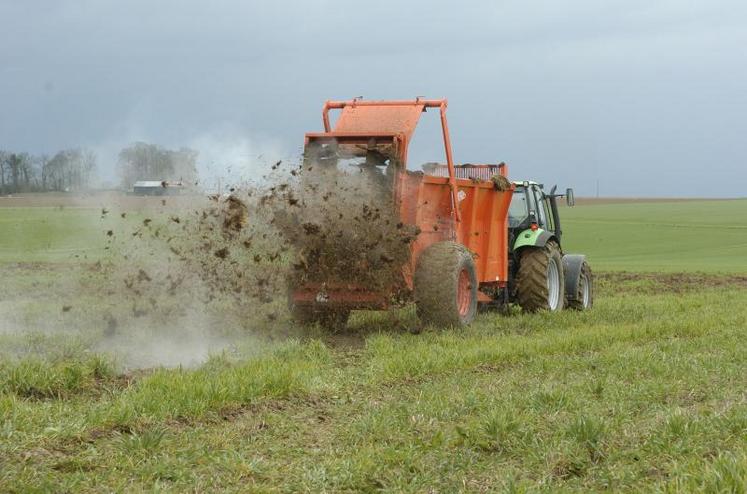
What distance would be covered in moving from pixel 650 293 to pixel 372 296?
10.3 metres

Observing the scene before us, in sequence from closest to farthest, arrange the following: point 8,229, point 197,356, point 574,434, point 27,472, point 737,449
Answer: point 27,472, point 737,449, point 574,434, point 197,356, point 8,229

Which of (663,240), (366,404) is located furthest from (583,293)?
(663,240)

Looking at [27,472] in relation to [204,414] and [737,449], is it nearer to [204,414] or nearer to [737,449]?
[204,414]

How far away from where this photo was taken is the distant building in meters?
11.7

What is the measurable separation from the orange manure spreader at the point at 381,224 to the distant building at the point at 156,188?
1.61 metres

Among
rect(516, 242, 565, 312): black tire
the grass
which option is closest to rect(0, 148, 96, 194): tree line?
rect(516, 242, 565, 312): black tire

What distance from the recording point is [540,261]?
14.4 metres

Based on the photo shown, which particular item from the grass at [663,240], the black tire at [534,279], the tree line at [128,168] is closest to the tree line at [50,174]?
the tree line at [128,168]

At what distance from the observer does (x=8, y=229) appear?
1275 inches

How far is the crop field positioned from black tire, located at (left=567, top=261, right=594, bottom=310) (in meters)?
2.61

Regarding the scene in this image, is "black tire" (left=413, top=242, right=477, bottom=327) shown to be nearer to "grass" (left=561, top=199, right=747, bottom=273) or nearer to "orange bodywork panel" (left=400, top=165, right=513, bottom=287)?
"orange bodywork panel" (left=400, top=165, right=513, bottom=287)

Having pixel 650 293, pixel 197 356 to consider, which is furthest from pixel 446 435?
pixel 650 293

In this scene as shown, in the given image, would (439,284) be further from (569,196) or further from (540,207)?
(569,196)

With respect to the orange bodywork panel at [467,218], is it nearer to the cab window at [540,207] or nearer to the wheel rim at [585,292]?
the cab window at [540,207]
